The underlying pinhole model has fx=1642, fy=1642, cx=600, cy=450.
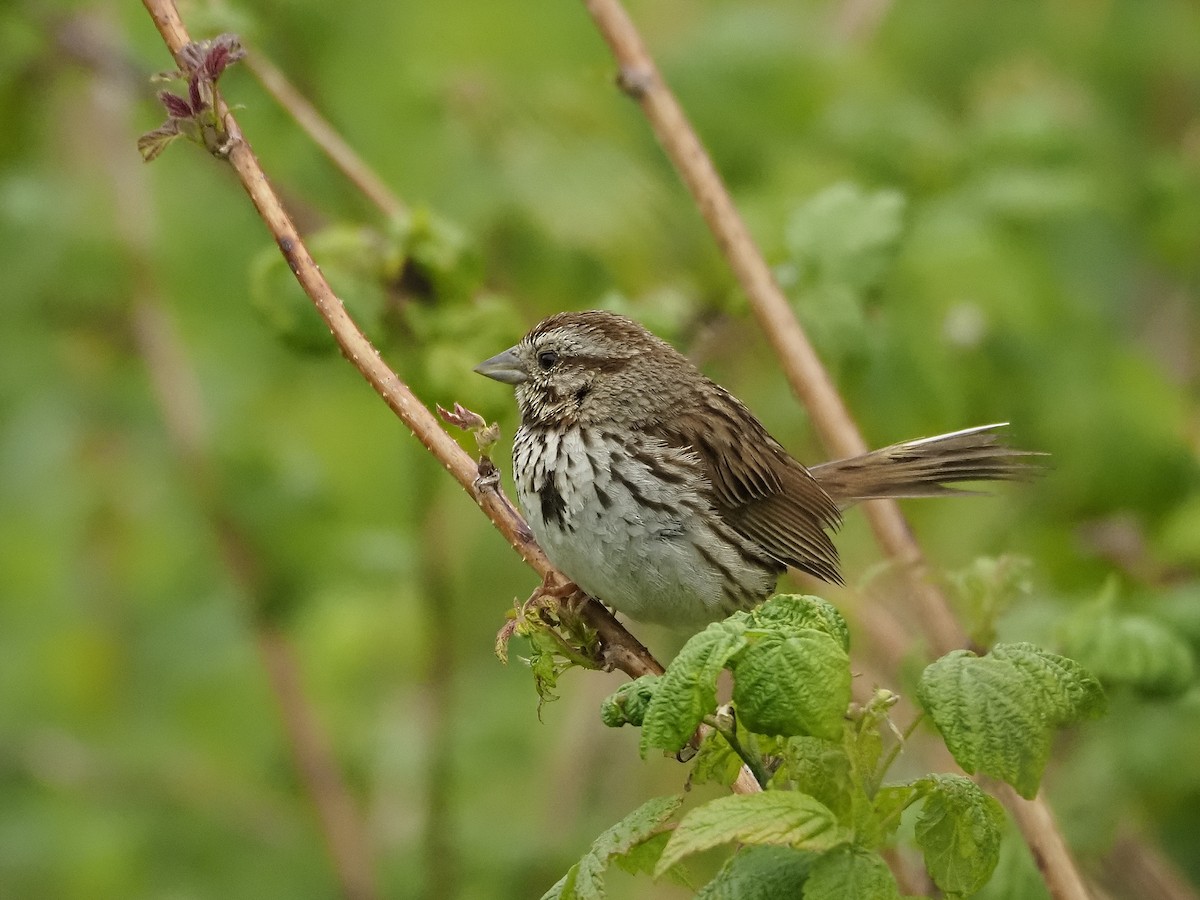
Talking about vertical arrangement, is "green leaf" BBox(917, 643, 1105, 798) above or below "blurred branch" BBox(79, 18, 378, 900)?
below

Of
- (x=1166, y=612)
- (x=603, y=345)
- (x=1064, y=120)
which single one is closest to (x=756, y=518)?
(x=603, y=345)

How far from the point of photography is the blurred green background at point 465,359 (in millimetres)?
3488

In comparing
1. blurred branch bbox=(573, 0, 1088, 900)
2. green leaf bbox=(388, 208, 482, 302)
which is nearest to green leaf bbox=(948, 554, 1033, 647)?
blurred branch bbox=(573, 0, 1088, 900)

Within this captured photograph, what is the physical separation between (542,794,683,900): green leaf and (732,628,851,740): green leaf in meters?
0.22

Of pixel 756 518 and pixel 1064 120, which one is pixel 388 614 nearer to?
pixel 756 518

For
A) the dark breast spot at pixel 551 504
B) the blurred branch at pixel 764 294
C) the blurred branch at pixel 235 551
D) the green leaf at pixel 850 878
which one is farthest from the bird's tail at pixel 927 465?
the green leaf at pixel 850 878

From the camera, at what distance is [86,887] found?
213 inches

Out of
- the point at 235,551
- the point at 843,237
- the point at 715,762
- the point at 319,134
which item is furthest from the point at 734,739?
the point at 235,551

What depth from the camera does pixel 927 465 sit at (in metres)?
3.55

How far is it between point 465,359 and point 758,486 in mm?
825

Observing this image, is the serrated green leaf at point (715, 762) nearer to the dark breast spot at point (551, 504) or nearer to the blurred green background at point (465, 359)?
the blurred green background at point (465, 359)

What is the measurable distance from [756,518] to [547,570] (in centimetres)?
101

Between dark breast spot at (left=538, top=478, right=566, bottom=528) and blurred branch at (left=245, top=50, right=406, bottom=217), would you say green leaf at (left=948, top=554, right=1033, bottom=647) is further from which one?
blurred branch at (left=245, top=50, right=406, bottom=217)

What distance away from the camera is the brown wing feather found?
337 cm
